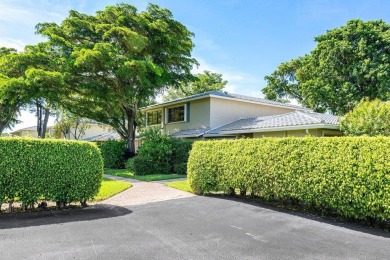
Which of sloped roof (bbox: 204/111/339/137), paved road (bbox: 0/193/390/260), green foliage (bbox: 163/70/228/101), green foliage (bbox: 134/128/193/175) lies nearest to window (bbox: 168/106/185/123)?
sloped roof (bbox: 204/111/339/137)

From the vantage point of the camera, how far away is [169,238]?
19.7 ft

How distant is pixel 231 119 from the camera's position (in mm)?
23844

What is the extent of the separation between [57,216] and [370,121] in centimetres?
1174

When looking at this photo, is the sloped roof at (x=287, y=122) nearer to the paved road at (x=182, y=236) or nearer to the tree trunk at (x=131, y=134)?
the tree trunk at (x=131, y=134)

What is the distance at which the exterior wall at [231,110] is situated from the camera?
23.0m

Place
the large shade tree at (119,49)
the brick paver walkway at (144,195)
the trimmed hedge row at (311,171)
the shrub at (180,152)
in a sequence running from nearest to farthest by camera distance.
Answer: the trimmed hedge row at (311,171), the brick paver walkway at (144,195), the shrub at (180,152), the large shade tree at (119,49)

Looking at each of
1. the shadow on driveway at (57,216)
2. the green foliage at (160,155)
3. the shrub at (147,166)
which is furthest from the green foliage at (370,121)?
the shrub at (147,166)

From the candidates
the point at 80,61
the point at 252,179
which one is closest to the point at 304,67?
the point at 80,61

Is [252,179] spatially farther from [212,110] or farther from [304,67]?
[304,67]

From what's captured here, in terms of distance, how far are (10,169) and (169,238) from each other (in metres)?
4.87

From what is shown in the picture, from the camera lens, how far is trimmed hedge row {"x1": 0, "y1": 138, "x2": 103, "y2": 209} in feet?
25.5

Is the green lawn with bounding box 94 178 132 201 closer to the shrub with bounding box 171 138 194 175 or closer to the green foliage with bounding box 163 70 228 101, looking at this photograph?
the shrub with bounding box 171 138 194 175

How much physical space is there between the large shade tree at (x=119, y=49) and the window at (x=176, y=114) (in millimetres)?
2962

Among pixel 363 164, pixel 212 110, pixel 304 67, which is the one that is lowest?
pixel 363 164
